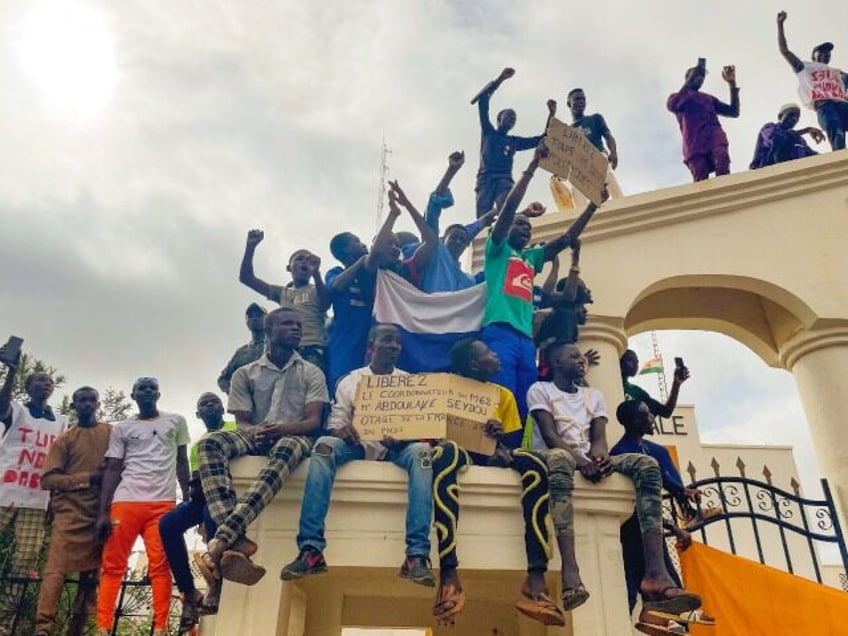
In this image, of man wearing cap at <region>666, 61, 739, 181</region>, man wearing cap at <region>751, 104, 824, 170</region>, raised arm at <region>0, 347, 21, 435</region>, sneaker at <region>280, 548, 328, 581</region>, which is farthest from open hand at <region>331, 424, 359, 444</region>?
man wearing cap at <region>751, 104, 824, 170</region>

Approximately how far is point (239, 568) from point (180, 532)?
127 cm

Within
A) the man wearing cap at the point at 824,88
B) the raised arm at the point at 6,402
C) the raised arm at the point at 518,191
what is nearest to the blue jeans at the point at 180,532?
the raised arm at the point at 6,402

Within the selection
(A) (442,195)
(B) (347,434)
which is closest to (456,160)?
(A) (442,195)

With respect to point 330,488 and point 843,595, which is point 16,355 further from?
point 843,595

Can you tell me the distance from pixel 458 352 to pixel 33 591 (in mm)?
4796

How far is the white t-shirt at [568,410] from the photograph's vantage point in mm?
5059

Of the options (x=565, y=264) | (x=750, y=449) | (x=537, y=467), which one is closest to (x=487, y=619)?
(x=537, y=467)

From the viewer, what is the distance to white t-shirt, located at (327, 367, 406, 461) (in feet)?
16.2

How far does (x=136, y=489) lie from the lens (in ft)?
17.2

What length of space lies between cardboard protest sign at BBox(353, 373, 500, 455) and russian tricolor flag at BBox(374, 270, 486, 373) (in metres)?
1.01

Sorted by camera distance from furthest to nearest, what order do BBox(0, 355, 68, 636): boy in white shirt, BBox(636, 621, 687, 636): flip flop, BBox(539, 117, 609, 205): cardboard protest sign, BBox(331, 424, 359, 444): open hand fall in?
1. BBox(539, 117, 609, 205): cardboard protest sign
2. BBox(0, 355, 68, 636): boy in white shirt
3. BBox(331, 424, 359, 444): open hand
4. BBox(636, 621, 687, 636): flip flop

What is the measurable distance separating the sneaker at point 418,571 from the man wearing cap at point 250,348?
264cm

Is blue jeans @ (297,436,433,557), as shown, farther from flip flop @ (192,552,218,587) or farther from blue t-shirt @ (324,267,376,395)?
blue t-shirt @ (324,267,376,395)

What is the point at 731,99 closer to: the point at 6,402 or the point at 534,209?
the point at 534,209
